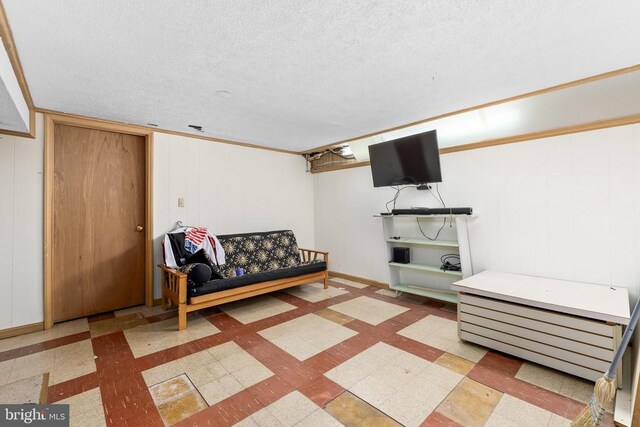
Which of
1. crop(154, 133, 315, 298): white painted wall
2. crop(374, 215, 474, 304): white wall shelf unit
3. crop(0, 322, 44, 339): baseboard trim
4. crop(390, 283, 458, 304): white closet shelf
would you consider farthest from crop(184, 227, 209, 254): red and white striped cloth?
crop(390, 283, 458, 304): white closet shelf

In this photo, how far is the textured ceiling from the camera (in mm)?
1501

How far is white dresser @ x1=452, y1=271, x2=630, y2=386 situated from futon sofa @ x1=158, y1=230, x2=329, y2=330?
205 centimetres

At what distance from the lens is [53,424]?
158 centimetres

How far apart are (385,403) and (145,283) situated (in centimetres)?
323

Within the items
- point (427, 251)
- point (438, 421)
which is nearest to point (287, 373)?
point (438, 421)

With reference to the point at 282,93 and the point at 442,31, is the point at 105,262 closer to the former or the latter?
the point at 282,93

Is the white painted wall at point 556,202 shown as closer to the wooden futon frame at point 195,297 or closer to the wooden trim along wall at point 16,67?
the wooden futon frame at point 195,297

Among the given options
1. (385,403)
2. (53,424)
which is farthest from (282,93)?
(53,424)

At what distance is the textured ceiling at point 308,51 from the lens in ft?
4.92

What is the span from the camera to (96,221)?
3.30 meters

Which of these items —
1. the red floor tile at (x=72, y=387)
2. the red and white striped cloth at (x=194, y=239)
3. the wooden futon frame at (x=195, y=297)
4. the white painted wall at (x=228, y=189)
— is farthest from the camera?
the white painted wall at (x=228, y=189)

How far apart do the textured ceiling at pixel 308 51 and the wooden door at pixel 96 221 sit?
53cm

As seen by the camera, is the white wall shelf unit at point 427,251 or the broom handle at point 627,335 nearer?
the broom handle at point 627,335

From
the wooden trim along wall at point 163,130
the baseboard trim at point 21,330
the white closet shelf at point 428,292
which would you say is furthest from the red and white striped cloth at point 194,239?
the white closet shelf at point 428,292
